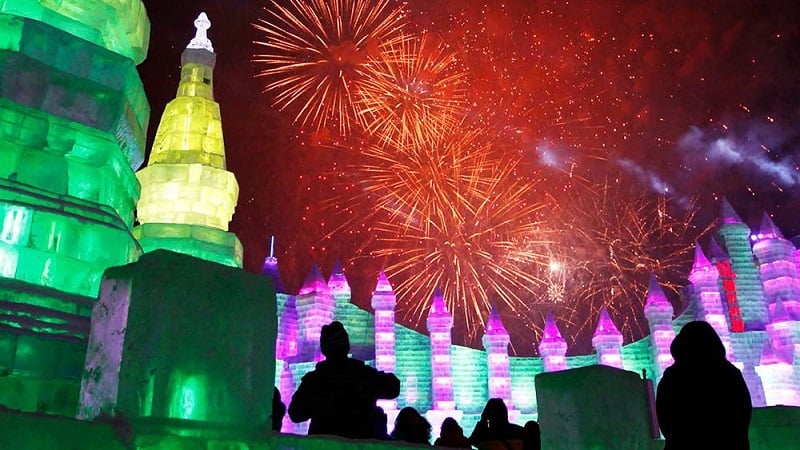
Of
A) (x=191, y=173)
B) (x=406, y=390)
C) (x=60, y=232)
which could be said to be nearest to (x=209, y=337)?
(x=60, y=232)

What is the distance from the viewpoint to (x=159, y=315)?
11.4ft

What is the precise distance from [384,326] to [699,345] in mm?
24167

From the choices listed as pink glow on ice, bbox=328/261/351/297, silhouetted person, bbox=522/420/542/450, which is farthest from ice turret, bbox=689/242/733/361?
silhouetted person, bbox=522/420/542/450

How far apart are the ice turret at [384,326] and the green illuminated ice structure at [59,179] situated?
19.8m

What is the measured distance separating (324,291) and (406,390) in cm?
567

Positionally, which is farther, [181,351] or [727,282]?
[727,282]

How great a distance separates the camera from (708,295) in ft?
97.0

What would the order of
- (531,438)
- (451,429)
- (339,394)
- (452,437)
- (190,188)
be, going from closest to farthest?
(339,394)
(452,437)
(451,429)
(531,438)
(190,188)

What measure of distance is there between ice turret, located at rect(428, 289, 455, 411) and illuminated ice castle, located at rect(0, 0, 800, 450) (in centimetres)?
1726

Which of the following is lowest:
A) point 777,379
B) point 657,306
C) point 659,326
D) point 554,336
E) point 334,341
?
point 334,341

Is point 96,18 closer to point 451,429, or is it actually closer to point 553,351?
point 451,429

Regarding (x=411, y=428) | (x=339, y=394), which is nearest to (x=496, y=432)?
(x=411, y=428)

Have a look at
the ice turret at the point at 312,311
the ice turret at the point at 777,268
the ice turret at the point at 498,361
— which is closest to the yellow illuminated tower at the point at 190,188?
the ice turret at the point at 312,311

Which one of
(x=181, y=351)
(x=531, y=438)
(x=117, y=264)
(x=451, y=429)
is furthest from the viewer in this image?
(x=117, y=264)
